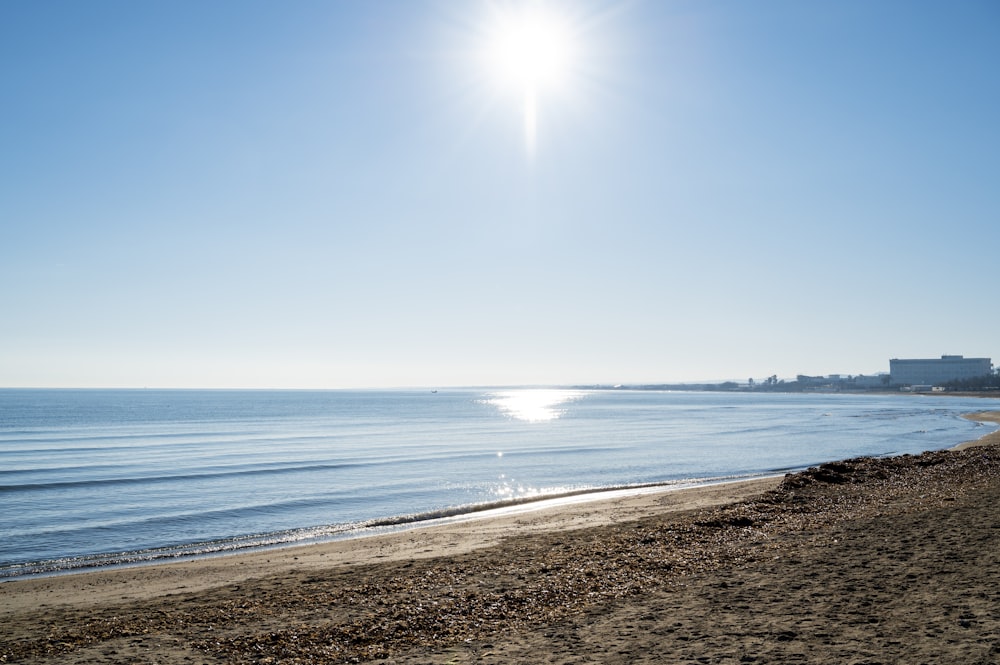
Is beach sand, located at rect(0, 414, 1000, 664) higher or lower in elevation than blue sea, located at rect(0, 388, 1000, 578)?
higher

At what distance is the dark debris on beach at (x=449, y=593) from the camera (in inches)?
358

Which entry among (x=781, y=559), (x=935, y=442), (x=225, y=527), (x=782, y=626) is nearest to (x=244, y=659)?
(x=782, y=626)

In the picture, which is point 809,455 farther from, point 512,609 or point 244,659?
point 244,659

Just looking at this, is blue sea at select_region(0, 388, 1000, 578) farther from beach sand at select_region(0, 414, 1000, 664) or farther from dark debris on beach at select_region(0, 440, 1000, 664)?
dark debris on beach at select_region(0, 440, 1000, 664)

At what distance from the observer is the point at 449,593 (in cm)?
1098

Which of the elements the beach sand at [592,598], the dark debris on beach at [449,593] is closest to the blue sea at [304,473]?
the beach sand at [592,598]

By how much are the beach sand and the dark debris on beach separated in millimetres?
48

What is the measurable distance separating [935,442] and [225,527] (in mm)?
48922

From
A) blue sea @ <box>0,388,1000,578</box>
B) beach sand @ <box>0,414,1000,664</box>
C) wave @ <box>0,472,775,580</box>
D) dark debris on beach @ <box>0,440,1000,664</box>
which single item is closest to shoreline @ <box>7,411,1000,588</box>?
wave @ <box>0,472,775,580</box>

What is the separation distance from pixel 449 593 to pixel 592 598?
2.33m

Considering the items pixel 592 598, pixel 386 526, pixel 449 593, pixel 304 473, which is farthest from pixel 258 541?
pixel 304 473

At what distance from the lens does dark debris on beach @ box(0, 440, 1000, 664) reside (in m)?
9.09

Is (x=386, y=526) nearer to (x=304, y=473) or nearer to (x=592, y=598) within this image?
(x=592, y=598)

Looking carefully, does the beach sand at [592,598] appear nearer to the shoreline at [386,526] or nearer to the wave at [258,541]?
the shoreline at [386,526]
